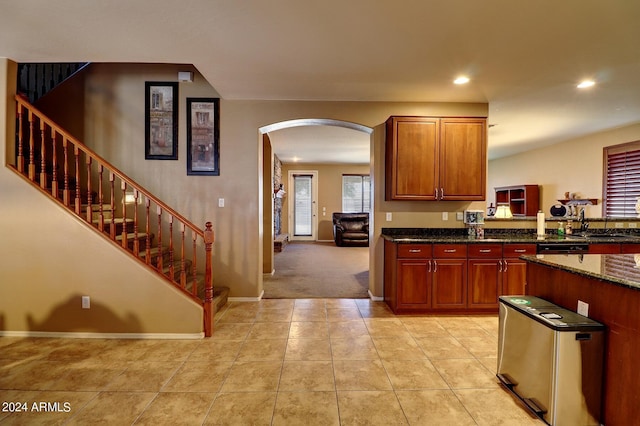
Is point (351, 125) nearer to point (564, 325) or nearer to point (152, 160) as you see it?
point (152, 160)

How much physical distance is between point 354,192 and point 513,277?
277 inches

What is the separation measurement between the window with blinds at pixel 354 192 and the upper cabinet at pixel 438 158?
6.50 meters

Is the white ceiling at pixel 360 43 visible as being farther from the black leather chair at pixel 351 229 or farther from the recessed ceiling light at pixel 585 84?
the black leather chair at pixel 351 229

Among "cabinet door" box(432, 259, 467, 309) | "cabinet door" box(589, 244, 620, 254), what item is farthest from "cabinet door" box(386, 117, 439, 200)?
"cabinet door" box(589, 244, 620, 254)

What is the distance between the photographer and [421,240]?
11.6ft

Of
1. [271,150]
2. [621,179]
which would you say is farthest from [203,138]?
[621,179]

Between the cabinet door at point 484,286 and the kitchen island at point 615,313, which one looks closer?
the kitchen island at point 615,313

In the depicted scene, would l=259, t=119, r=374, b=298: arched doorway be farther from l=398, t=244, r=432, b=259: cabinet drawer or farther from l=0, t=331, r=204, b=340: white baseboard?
l=0, t=331, r=204, b=340: white baseboard

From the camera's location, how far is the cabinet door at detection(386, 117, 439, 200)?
381cm

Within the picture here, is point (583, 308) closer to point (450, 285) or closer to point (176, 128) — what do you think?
point (450, 285)

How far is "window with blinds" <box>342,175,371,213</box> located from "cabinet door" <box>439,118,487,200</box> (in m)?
6.51

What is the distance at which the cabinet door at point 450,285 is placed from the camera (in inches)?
140

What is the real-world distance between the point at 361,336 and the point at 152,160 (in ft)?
11.2

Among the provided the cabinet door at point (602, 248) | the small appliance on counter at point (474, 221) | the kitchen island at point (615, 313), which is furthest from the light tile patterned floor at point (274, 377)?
the cabinet door at point (602, 248)
